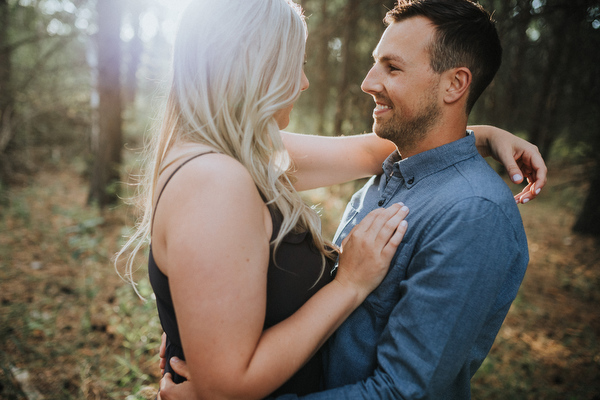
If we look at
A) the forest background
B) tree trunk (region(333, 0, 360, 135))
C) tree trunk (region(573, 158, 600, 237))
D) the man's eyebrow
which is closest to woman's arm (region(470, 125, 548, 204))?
the man's eyebrow

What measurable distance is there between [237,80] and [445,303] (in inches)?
42.8

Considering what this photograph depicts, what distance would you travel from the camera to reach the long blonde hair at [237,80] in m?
1.28

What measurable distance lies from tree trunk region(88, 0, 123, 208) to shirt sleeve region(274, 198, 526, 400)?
22.6 feet

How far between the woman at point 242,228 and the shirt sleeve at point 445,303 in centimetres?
18

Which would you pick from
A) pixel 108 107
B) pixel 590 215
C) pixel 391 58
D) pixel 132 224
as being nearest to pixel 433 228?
pixel 391 58

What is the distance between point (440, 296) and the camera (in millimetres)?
1250

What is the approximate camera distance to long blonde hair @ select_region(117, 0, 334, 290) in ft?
4.21

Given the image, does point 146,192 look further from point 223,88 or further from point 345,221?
point 345,221

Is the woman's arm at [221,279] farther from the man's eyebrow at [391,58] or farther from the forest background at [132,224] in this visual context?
the man's eyebrow at [391,58]

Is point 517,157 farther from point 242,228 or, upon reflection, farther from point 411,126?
point 242,228

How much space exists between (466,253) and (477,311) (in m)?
0.21

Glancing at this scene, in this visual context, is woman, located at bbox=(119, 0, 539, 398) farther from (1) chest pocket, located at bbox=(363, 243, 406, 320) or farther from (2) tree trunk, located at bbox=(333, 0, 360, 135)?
(2) tree trunk, located at bbox=(333, 0, 360, 135)

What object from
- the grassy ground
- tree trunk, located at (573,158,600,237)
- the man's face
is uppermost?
the man's face

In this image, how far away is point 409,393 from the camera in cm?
126
